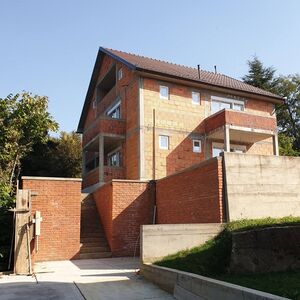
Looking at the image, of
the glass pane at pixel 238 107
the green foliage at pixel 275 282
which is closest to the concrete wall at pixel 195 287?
the green foliage at pixel 275 282

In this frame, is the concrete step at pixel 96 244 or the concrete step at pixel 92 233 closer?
the concrete step at pixel 96 244

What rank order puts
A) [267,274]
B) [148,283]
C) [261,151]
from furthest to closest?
[261,151] → [148,283] → [267,274]

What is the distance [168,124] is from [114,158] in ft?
15.7

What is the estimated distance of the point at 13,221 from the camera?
540 inches

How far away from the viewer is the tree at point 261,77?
44.2m

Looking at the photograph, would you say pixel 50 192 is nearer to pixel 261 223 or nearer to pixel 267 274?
pixel 261 223

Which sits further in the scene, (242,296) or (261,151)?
(261,151)

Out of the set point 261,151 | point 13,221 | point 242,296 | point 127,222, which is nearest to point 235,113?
point 261,151

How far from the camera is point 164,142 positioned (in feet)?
71.5

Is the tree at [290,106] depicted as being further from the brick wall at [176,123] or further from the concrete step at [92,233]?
the concrete step at [92,233]

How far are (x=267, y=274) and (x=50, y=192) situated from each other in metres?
9.74

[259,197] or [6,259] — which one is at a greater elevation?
[259,197]

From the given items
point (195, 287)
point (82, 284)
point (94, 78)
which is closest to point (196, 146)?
point (94, 78)

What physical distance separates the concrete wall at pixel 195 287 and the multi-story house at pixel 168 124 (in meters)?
11.1
